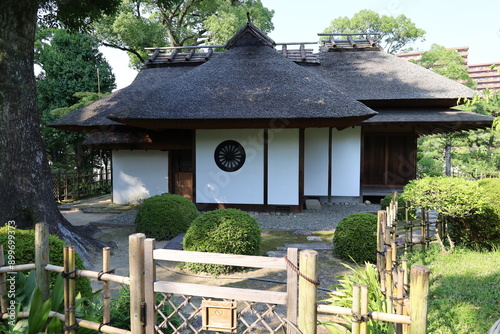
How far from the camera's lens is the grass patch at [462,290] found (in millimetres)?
3551

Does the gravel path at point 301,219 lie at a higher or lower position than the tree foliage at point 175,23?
lower

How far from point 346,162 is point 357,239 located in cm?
649

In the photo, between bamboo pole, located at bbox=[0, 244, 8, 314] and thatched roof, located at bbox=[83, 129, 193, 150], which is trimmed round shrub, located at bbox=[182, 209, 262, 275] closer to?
bamboo pole, located at bbox=[0, 244, 8, 314]

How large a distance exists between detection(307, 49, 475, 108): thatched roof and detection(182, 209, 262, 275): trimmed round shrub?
8119 mm

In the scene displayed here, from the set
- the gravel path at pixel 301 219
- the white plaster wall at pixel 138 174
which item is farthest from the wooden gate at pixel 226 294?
the white plaster wall at pixel 138 174

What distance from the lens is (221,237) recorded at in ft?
17.1

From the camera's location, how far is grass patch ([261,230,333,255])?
6836 millimetres

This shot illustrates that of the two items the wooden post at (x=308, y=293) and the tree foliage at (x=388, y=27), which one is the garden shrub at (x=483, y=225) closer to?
the wooden post at (x=308, y=293)

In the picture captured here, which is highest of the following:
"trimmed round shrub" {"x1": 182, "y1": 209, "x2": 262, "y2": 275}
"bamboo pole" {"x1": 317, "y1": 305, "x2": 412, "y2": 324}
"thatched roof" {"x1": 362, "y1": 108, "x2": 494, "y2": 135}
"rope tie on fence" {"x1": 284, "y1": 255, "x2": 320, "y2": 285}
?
"thatched roof" {"x1": 362, "y1": 108, "x2": 494, "y2": 135}

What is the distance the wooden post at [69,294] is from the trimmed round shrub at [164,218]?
4465 mm

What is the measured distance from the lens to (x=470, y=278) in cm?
465

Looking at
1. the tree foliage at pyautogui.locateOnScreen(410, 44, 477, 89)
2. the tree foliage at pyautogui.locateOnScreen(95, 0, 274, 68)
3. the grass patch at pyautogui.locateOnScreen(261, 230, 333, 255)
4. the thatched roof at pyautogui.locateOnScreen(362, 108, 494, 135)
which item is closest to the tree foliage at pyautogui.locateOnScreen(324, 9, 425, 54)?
the tree foliage at pyautogui.locateOnScreen(410, 44, 477, 89)

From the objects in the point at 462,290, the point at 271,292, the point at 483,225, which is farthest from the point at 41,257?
the point at 483,225

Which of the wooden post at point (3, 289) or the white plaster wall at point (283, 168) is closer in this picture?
the wooden post at point (3, 289)
